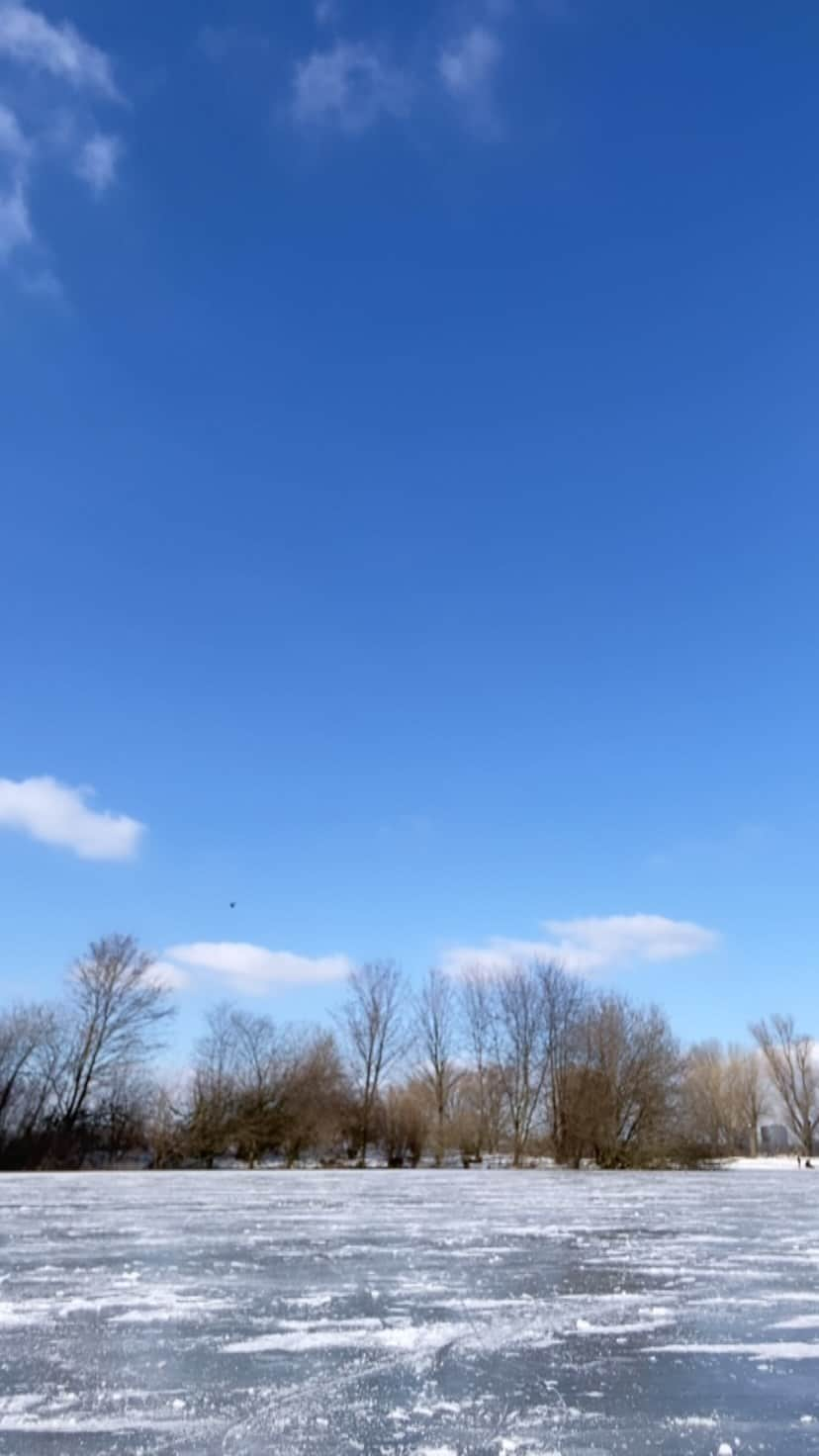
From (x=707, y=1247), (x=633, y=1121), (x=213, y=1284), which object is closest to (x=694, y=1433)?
(x=213, y=1284)

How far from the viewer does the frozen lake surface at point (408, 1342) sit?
11.2ft

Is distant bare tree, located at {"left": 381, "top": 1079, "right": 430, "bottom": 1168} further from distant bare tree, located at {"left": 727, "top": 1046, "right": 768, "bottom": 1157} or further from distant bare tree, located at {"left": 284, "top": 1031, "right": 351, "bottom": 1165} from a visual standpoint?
distant bare tree, located at {"left": 727, "top": 1046, "right": 768, "bottom": 1157}

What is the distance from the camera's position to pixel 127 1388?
400cm

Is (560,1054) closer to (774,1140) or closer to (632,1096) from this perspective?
(632,1096)

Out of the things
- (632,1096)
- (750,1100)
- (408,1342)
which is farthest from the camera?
(750,1100)

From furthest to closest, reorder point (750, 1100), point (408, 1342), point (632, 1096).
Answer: point (750, 1100) < point (632, 1096) < point (408, 1342)

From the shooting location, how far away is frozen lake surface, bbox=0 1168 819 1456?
11.2ft

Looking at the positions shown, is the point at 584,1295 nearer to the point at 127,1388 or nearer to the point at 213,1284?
the point at 213,1284

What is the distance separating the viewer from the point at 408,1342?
486cm

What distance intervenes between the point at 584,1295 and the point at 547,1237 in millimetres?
4057

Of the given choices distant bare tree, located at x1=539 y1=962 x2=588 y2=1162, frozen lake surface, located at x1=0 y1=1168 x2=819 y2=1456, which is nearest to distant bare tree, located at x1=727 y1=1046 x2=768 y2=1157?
distant bare tree, located at x1=539 y1=962 x2=588 y2=1162

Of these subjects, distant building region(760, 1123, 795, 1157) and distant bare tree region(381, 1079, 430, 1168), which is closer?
distant bare tree region(381, 1079, 430, 1168)

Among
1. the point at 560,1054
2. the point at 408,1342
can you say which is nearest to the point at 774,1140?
the point at 560,1054

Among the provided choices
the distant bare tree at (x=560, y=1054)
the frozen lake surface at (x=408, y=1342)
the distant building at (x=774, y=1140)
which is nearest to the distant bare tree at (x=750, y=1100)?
the distant building at (x=774, y=1140)
